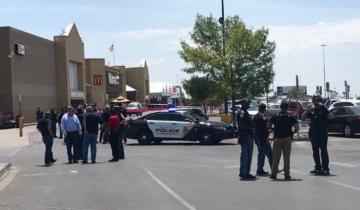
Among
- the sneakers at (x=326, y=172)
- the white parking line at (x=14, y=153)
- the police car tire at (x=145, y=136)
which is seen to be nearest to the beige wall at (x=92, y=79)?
the police car tire at (x=145, y=136)

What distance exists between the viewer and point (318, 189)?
12.3 meters

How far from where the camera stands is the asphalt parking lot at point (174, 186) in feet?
35.5

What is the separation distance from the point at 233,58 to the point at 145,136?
42.7 ft

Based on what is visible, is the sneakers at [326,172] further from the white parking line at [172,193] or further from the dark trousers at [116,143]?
the dark trousers at [116,143]

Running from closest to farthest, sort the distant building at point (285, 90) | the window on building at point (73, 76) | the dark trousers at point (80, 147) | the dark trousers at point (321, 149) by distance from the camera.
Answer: the dark trousers at point (321, 149) → the dark trousers at point (80, 147) → the window on building at point (73, 76) → the distant building at point (285, 90)

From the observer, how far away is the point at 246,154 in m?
14.1

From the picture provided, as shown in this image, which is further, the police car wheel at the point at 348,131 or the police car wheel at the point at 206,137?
the police car wheel at the point at 348,131

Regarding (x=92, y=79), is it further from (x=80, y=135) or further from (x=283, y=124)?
(x=283, y=124)

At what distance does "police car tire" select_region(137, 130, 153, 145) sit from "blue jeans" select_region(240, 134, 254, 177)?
1382 cm

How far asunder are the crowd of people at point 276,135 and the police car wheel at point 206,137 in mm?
11786

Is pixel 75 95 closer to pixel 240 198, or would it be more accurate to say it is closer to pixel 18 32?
pixel 18 32

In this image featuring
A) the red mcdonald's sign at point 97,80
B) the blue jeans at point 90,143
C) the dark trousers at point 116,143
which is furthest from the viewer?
the red mcdonald's sign at point 97,80

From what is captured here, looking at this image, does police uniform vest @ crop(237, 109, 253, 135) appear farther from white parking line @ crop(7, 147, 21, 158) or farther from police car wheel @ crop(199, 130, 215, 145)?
police car wheel @ crop(199, 130, 215, 145)

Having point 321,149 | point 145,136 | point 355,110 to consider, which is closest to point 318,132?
point 321,149
